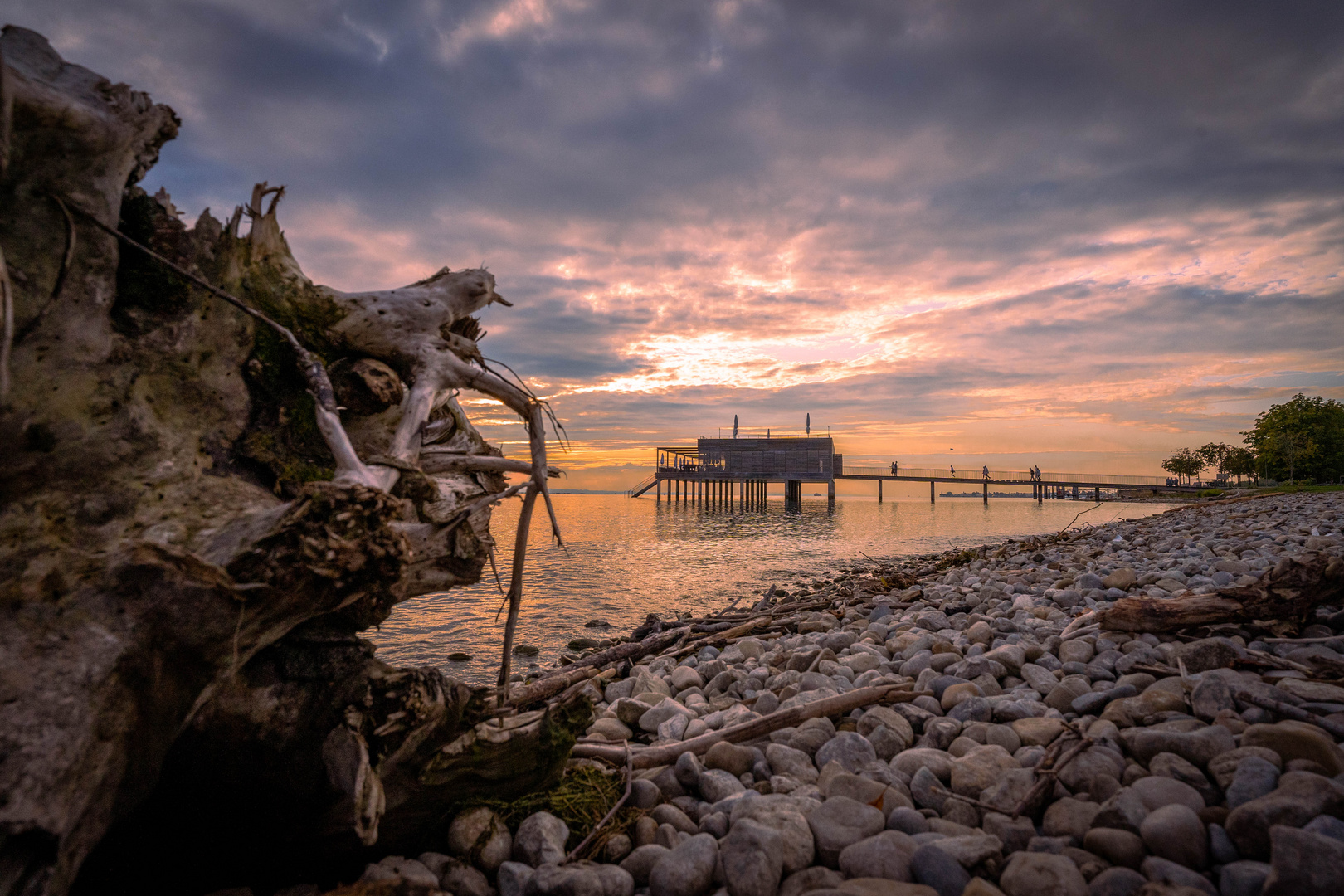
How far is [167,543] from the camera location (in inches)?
78.6

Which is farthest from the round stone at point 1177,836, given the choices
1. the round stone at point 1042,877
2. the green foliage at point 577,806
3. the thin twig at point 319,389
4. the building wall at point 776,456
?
the building wall at point 776,456

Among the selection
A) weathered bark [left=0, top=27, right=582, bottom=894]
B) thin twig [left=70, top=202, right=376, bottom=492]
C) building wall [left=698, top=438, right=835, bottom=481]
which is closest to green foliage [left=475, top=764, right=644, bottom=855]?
weathered bark [left=0, top=27, right=582, bottom=894]

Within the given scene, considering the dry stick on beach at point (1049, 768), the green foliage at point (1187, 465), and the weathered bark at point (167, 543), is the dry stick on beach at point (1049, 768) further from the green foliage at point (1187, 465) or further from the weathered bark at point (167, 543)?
the green foliage at point (1187, 465)

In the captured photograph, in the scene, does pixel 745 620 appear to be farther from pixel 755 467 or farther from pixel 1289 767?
pixel 755 467

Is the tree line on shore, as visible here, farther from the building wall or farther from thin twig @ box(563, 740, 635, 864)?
thin twig @ box(563, 740, 635, 864)

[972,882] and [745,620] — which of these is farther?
[745,620]

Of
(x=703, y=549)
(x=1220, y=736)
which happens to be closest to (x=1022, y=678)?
(x=1220, y=736)

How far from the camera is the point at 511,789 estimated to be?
3.04 m

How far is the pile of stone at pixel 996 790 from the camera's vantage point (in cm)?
210

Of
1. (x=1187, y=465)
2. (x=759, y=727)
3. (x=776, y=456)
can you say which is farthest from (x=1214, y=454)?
(x=759, y=727)

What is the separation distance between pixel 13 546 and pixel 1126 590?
7.75 metres

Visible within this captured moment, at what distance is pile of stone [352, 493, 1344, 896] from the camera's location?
6.90 ft

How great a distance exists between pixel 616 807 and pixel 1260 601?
13.6ft

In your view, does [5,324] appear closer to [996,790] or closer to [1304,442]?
[996,790]
